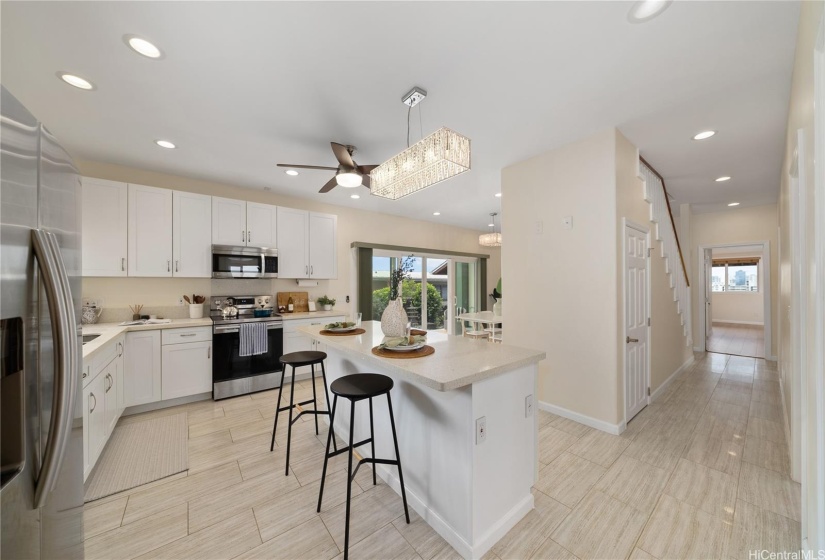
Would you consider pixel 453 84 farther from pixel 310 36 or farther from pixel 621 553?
pixel 621 553

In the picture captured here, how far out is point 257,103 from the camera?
7.55 ft

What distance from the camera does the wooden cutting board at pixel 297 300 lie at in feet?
15.1

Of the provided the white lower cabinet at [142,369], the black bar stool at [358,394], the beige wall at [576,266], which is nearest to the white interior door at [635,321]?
the beige wall at [576,266]

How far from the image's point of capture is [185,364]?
135 inches

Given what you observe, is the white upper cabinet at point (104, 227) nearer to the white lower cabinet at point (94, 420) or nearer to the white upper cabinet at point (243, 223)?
the white upper cabinet at point (243, 223)

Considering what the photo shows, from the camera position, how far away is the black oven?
359cm

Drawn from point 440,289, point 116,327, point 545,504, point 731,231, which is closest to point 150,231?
point 116,327

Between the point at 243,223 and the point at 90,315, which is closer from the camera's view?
the point at 90,315

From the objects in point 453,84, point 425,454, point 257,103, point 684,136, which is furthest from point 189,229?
point 684,136

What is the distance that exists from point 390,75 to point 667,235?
4.03 m

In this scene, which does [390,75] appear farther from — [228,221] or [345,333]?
[228,221]

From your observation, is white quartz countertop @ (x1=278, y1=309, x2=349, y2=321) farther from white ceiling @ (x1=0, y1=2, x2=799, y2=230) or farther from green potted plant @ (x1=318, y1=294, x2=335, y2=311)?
white ceiling @ (x1=0, y1=2, x2=799, y2=230)

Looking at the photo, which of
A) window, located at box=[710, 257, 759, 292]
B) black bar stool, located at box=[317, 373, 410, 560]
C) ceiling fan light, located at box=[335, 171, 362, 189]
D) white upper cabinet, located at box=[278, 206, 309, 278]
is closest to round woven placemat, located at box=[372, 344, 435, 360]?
black bar stool, located at box=[317, 373, 410, 560]

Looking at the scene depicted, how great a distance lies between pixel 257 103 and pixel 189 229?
2.18 m
